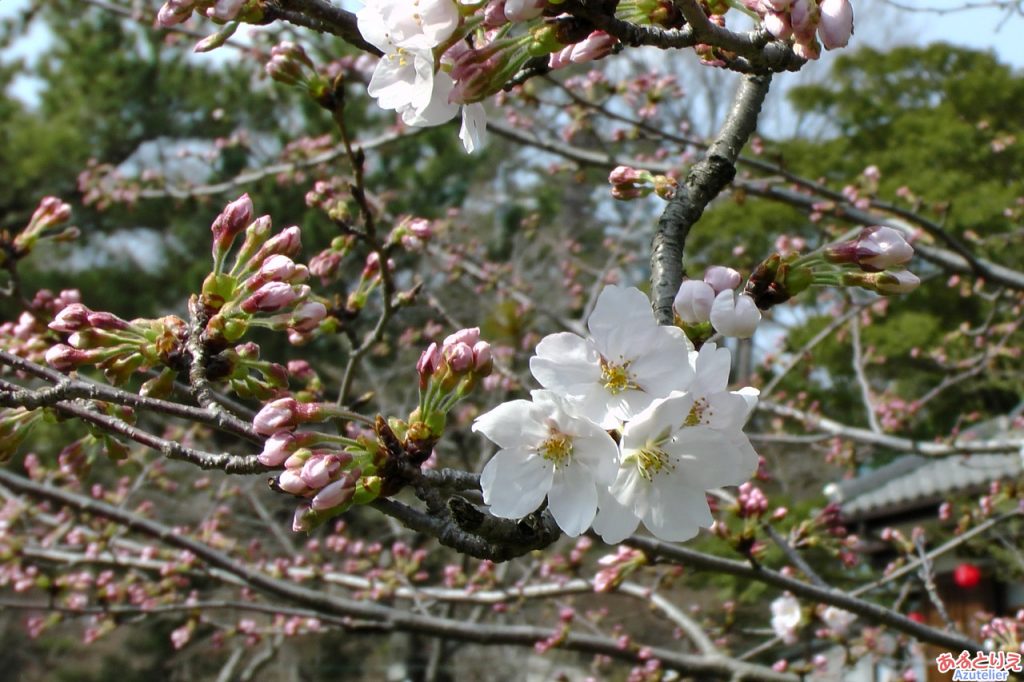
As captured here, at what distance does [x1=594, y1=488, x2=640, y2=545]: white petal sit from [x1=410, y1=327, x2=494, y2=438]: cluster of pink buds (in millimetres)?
203

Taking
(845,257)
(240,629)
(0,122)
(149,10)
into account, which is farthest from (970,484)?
(0,122)

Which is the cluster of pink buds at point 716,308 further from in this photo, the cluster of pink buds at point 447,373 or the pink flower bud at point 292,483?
the pink flower bud at point 292,483

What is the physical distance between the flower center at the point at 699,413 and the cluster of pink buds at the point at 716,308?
0.27 ft

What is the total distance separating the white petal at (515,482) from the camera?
930 millimetres

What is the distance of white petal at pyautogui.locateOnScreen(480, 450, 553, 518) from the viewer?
0.93 meters

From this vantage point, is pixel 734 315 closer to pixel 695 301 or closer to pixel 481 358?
pixel 695 301

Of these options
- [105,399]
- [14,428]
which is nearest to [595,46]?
[105,399]

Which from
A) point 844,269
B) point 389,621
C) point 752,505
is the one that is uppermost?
point 844,269

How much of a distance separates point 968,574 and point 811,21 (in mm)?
5872

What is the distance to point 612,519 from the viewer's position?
94 centimetres

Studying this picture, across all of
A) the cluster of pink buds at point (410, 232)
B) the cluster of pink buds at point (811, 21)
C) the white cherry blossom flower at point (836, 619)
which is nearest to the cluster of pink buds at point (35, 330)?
the cluster of pink buds at point (410, 232)

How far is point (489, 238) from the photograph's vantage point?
11500 millimetres

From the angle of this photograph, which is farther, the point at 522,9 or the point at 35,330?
the point at 35,330

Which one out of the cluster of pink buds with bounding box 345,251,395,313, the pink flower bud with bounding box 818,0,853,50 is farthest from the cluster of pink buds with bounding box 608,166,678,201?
the cluster of pink buds with bounding box 345,251,395,313
